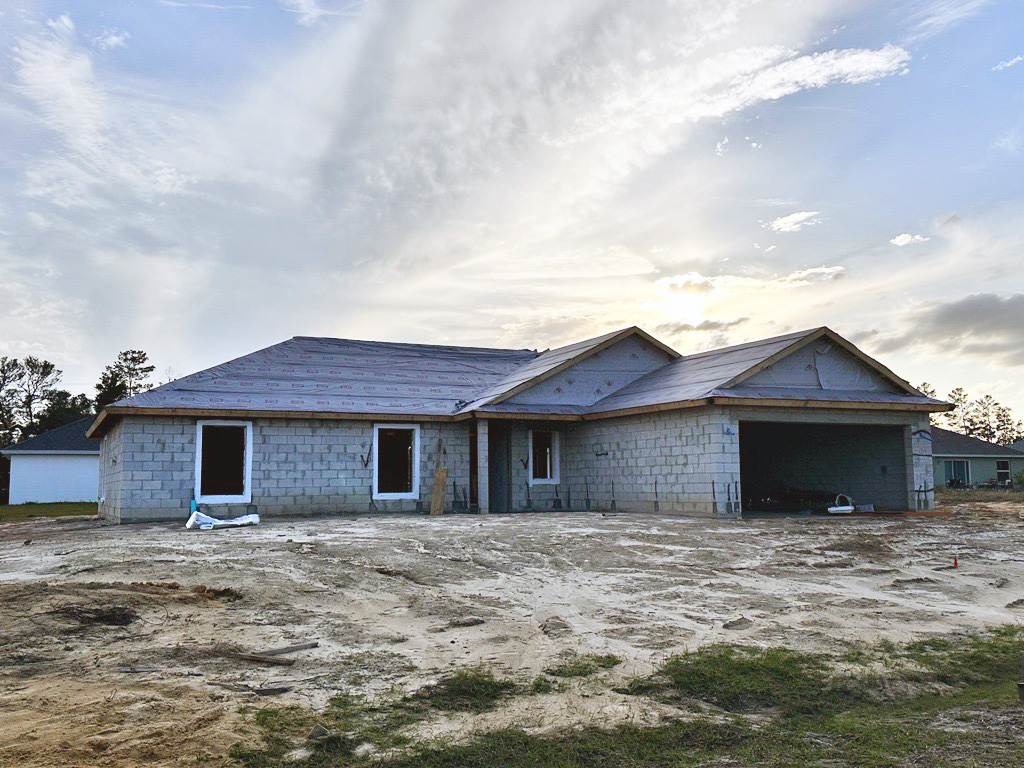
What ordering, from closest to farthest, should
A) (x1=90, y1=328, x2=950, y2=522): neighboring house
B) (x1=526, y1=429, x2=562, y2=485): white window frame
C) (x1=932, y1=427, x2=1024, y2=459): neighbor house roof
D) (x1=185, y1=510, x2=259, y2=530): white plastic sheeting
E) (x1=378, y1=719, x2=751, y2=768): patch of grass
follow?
(x1=378, y1=719, x2=751, y2=768): patch of grass < (x1=185, y1=510, x2=259, y2=530): white plastic sheeting < (x1=90, y1=328, x2=950, y2=522): neighboring house < (x1=526, y1=429, x2=562, y2=485): white window frame < (x1=932, y1=427, x2=1024, y2=459): neighbor house roof

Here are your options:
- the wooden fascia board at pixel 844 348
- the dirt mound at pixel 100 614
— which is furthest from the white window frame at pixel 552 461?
the dirt mound at pixel 100 614

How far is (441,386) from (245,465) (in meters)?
5.94

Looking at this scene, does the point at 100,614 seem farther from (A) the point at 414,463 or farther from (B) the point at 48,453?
(B) the point at 48,453

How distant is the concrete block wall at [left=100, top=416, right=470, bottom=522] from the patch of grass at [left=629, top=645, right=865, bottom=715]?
13.9 meters

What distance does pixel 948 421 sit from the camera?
276ft

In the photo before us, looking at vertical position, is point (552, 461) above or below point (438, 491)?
above

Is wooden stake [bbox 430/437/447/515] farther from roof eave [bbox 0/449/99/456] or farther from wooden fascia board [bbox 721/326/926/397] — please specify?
roof eave [bbox 0/449/99/456]

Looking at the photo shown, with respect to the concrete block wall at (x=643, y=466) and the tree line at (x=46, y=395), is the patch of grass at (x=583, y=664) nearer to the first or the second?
the concrete block wall at (x=643, y=466)

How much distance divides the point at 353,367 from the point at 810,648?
1734 cm

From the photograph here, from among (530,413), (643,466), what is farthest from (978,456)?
(530,413)

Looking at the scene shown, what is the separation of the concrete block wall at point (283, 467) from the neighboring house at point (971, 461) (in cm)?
2976

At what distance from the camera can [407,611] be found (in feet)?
25.1

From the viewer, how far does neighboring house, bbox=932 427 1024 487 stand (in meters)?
41.4

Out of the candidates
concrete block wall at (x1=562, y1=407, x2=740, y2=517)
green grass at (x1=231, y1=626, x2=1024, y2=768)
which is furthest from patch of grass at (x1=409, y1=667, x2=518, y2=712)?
concrete block wall at (x1=562, y1=407, x2=740, y2=517)
